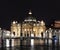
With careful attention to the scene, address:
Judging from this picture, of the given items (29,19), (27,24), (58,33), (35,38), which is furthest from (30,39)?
(29,19)

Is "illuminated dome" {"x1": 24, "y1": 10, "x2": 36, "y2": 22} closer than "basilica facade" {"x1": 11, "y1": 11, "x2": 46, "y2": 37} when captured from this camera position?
No

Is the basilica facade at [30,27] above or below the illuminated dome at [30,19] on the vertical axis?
below

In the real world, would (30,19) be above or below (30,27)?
above

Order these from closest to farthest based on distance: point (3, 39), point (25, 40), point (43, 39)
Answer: point (3, 39), point (25, 40), point (43, 39)

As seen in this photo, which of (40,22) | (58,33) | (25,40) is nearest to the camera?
(25,40)

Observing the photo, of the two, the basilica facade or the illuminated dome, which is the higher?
the illuminated dome

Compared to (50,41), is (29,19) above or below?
above

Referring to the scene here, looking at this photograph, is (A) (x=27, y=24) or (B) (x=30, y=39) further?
(A) (x=27, y=24)

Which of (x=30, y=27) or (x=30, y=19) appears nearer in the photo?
(x=30, y=27)

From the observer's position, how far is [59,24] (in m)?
121

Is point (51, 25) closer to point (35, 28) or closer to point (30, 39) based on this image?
point (35, 28)

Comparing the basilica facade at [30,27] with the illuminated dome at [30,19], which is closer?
the basilica facade at [30,27]

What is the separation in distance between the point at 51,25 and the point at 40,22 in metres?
5.61

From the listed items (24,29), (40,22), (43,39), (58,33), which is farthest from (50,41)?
(40,22)
